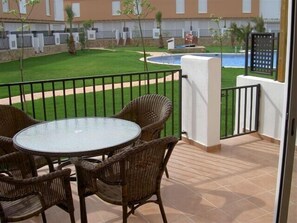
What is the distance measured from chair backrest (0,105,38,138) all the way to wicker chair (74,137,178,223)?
1.08 m

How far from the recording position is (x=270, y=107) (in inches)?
185

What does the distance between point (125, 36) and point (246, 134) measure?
25.7m

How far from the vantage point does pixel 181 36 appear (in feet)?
98.8

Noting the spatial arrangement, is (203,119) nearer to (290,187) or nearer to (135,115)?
(135,115)

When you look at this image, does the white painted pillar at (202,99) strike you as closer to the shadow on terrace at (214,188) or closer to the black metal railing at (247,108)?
the shadow on terrace at (214,188)

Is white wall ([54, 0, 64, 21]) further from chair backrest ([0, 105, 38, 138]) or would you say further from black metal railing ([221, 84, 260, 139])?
chair backrest ([0, 105, 38, 138])

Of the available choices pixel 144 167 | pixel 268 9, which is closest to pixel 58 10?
pixel 268 9

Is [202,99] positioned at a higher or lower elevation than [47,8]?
lower

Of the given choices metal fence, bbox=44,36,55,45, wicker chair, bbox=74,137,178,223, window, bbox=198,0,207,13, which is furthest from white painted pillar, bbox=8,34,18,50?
window, bbox=198,0,207,13

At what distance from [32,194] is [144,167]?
0.70 m

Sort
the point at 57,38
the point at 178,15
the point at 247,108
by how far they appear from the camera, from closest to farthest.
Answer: the point at 247,108
the point at 57,38
the point at 178,15

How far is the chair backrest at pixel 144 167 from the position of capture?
7.38ft

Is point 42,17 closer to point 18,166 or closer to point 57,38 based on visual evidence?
point 57,38

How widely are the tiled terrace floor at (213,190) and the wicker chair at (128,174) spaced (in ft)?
1.65
